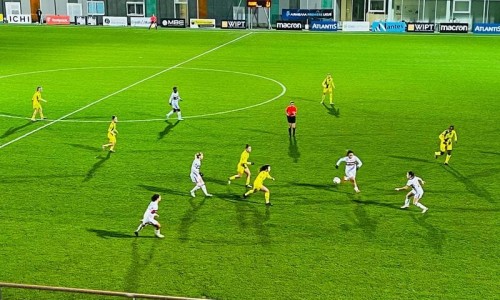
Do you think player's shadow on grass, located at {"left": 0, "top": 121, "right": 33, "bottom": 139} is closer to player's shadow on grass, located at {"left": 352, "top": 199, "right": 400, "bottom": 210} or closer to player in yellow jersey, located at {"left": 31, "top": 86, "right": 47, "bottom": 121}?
player in yellow jersey, located at {"left": 31, "top": 86, "right": 47, "bottom": 121}

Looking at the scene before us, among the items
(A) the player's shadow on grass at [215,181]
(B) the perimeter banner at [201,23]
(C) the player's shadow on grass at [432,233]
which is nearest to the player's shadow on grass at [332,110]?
(A) the player's shadow on grass at [215,181]

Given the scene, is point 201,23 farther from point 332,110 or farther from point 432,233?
point 432,233

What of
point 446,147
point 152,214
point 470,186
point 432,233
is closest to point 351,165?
point 432,233

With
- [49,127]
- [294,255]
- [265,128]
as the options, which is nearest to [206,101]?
[265,128]

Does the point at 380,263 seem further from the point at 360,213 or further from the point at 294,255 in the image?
the point at 360,213

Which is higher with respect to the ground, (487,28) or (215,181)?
(487,28)

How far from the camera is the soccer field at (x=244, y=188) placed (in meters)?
15.7

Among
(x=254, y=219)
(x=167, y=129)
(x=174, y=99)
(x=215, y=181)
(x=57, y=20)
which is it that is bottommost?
(x=254, y=219)

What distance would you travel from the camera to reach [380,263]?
641 inches

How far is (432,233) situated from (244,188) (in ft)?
22.9

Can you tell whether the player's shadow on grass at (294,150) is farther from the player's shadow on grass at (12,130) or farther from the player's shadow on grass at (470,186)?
the player's shadow on grass at (12,130)

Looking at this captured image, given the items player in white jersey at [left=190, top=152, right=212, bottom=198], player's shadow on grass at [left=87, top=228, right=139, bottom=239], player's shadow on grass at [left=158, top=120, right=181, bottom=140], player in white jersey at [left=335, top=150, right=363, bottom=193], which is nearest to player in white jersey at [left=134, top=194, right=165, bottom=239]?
player's shadow on grass at [left=87, top=228, right=139, bottom=239]

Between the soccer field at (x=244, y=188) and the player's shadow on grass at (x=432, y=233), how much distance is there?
Answer: 66 mm

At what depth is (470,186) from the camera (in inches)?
876
